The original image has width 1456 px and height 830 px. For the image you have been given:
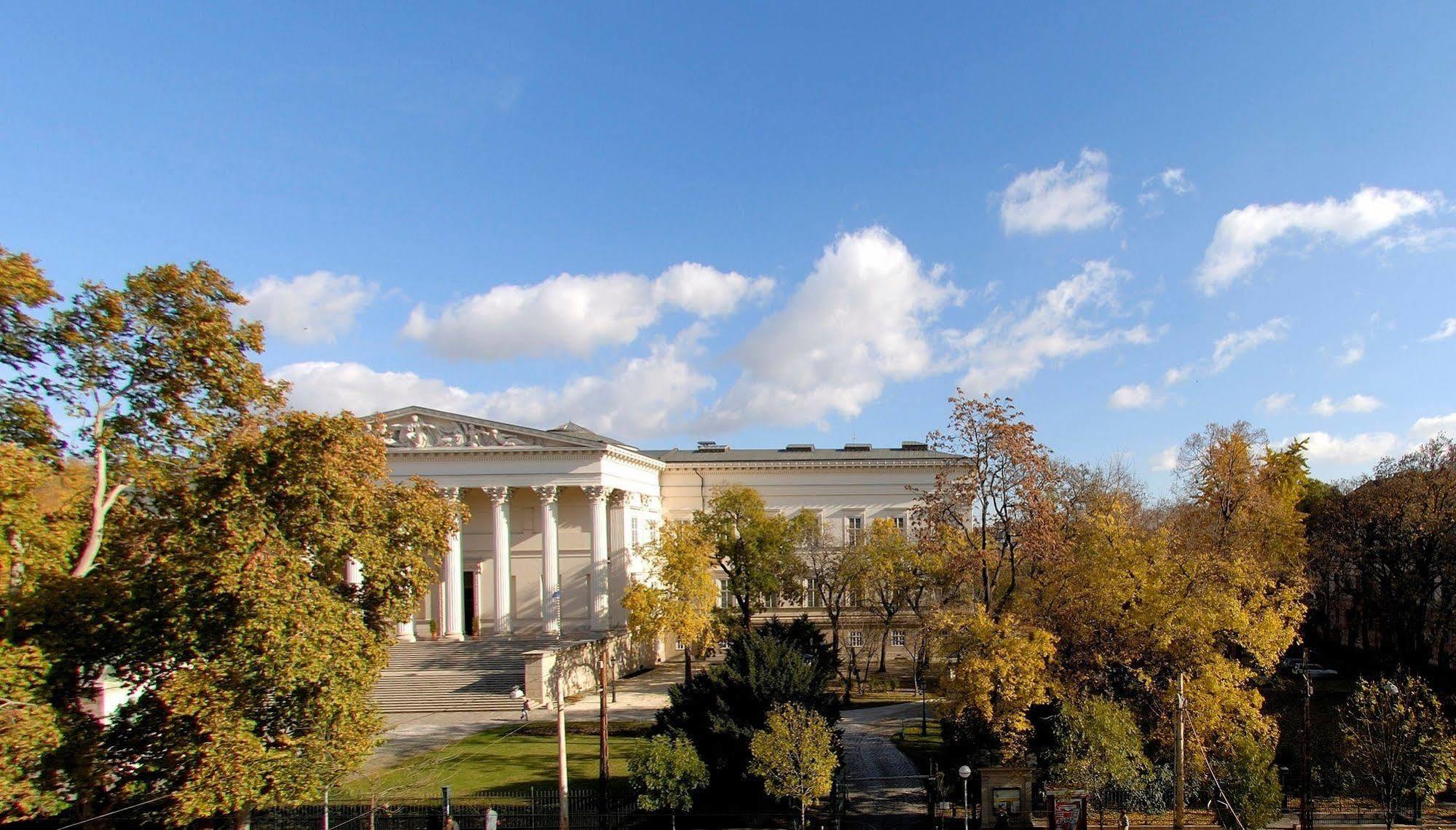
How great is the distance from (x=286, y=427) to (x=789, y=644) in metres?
12.9

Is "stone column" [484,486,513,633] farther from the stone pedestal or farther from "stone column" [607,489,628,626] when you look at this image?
the stone pedestal

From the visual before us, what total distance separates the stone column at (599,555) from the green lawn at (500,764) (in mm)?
10795

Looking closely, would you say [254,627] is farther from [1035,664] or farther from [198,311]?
[1035,664]

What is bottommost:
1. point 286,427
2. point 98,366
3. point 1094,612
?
point 1094,612

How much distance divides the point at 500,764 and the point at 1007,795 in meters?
14.0

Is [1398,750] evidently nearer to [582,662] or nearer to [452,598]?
[582,662]

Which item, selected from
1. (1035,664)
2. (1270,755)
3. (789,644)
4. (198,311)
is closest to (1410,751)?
(1270,755)

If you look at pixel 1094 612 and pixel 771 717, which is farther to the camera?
pixel 1094 612

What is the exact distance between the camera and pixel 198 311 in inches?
624

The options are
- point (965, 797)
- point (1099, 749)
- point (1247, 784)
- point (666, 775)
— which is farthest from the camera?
point (666, 775)

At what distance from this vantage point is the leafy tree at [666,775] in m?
18.6

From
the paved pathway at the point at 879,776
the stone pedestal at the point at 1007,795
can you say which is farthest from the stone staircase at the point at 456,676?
the stone pedestal at the point at 1007,795

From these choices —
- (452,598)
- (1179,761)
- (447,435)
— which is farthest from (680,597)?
(1179,761)

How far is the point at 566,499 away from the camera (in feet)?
145
